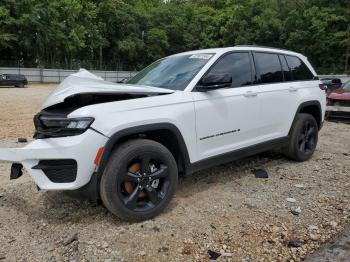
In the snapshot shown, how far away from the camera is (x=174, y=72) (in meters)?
4.51

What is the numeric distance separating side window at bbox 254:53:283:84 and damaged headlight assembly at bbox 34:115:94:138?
2754mm

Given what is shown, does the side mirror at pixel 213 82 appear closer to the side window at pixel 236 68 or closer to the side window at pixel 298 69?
the side window at pixel 236 68

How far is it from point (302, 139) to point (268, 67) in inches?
56.2

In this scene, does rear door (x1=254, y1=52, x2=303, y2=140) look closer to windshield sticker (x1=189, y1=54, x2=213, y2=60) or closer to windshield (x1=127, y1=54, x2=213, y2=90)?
windshield sticker (x1=189, y1=54, x2=213, y2=60)

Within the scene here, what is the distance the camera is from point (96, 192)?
3430mm

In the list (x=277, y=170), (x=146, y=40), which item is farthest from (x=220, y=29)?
(x=277, y=170)

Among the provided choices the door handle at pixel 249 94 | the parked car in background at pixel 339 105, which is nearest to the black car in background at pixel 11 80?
the parked car in background at pixel 339 105

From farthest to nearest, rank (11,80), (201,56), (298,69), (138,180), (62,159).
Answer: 1. (11,80)
2. (298,69)
3. (201,56)
4. (138,180)
5. (62,159)

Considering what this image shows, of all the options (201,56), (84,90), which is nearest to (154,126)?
(84,90)

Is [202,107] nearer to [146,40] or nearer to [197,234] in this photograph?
[197,234]

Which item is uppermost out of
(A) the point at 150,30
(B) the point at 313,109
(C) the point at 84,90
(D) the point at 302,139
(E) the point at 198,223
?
(A) the point at 150,30

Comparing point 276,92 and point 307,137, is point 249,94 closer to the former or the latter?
point 276,92

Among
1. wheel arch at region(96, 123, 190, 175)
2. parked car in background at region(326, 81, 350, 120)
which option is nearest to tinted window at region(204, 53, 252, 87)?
wheel arch at region(96, 123, 190, 175)

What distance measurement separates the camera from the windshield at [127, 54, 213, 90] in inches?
168
